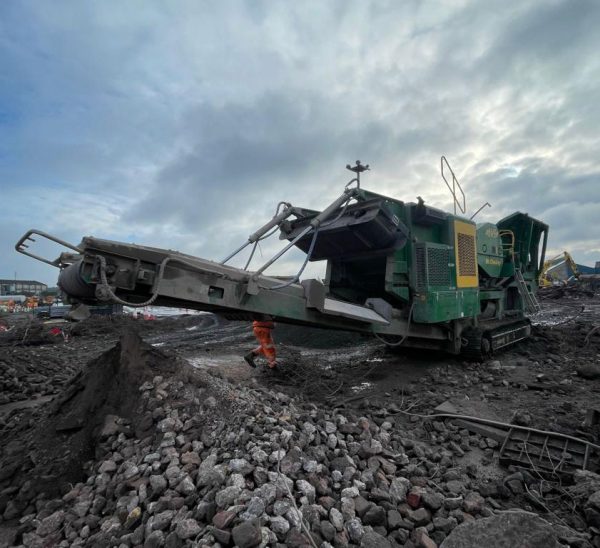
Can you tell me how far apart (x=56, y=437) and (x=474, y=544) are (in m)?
3.35

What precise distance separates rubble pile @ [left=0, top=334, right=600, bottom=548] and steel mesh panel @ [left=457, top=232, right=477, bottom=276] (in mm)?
3149

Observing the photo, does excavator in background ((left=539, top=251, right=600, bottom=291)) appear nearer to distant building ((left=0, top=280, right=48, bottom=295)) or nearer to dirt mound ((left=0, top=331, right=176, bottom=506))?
dirt mound ((left=0, top=331, right=176, bottom=506))

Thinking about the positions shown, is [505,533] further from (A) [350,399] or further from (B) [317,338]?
(B) [317,338]

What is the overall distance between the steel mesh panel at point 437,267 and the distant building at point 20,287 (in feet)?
164

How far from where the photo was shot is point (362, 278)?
649 centimetres

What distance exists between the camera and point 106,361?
12.8ft

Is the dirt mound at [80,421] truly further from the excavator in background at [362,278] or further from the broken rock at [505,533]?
the broken rock at [505,533]

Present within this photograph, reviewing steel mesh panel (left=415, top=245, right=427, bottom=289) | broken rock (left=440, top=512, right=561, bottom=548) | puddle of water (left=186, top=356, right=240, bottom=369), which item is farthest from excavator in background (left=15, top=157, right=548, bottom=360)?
puddle of water (left=186, top=356, right=240, bottom=369)

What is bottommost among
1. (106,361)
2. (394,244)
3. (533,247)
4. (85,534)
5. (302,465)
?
(85,534)

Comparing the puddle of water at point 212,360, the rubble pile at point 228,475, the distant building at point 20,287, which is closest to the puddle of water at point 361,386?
the rubble pile at point 228,475

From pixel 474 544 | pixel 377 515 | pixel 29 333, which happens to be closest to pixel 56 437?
pixel 377 515

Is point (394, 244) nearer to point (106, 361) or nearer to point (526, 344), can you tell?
point (106, 361)

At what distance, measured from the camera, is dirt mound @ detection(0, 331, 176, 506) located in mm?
3012

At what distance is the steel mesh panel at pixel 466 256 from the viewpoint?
6.23 m
